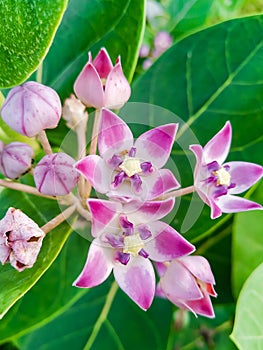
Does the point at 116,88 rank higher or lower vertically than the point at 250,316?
higher

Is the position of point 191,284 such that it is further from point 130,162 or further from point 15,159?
point 15,159

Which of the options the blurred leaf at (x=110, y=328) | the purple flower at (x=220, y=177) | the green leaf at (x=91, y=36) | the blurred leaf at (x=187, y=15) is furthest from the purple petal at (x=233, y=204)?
the blurred leaf at (x=187, y=15)

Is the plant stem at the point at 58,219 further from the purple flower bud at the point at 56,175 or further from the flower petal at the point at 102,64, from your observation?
the flower petal at the point at 102,64

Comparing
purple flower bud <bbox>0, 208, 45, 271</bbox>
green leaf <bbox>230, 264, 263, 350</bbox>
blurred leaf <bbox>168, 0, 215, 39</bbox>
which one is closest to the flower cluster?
purple flower bud <bbox>0, 208, 45, 271</bbox>

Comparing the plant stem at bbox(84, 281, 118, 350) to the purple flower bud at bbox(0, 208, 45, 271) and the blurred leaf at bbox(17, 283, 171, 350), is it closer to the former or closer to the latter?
the blurred leaf at bbox(17, 283, 171, 350)

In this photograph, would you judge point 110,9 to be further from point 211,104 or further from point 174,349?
point 174,349

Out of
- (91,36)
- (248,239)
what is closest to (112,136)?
(91,36)
